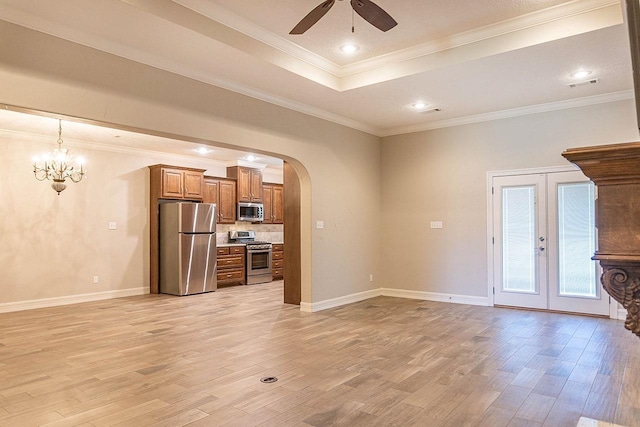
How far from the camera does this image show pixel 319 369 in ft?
11.5

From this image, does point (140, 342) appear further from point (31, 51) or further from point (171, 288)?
point (171, 288)

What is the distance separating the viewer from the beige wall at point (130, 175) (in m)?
3.38

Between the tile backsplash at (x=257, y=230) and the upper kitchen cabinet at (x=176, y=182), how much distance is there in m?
1.21

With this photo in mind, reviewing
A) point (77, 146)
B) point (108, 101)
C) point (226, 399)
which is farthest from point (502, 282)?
point (77, 146)

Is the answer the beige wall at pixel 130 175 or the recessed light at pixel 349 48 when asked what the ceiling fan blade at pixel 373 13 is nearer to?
the recessed light at pixel 349 48

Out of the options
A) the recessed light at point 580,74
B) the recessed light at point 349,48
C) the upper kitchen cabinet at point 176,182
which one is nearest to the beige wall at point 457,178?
the recessed light at point 580,74

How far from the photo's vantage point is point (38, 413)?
2715 mm

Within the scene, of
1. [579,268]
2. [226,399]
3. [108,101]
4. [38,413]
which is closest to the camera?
[38,413]

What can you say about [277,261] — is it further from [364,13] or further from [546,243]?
[364,13]

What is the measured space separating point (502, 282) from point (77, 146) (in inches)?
Result: 284

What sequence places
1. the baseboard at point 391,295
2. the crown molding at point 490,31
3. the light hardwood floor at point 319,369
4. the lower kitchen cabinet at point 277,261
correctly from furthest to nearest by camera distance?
the lower kitchen cabinet at point 277,261, the baseboard at point 391,295, the crown molding at point 490,31, the light hardwood floor at point 319,369

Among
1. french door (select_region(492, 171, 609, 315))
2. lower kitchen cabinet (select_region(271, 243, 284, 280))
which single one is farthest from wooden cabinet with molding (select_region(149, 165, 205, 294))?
french door (select_region(492, 171, 609, 315))

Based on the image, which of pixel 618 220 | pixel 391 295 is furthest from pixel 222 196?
pixel 618 220

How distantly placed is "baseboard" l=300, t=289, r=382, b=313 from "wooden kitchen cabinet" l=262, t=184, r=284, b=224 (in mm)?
3860
